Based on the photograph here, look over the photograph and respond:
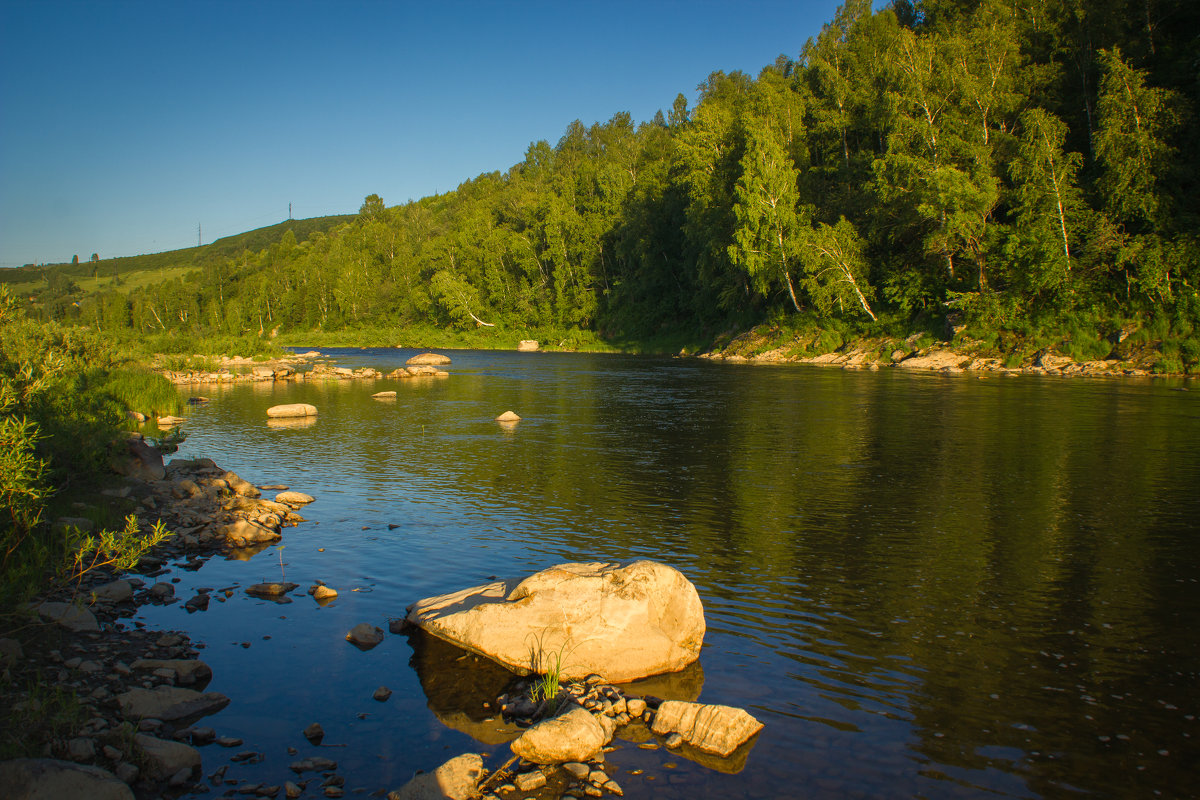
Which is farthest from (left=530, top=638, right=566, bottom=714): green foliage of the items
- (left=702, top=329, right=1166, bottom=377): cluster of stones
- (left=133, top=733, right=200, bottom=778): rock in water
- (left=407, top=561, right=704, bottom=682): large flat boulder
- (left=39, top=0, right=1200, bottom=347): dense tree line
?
(left=39, top=0, right=1200, bottom=347): dense tree line

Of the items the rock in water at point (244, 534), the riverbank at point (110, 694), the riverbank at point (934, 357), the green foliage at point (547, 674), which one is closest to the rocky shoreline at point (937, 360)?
the riverbank at point (934, 357)

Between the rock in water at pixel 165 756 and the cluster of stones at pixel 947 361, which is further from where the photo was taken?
Result: the cluster of stones at pixel 947 361

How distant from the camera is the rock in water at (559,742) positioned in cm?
658

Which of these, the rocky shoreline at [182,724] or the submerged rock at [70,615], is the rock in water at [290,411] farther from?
the submerged rock at [70,615]

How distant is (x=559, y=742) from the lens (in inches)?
260

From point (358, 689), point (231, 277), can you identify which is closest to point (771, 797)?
point (358, 689)

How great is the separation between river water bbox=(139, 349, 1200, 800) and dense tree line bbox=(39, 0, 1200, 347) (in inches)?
788

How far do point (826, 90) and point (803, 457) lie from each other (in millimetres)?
53746

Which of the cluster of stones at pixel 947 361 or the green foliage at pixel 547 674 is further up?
the cluster of stones at pixel 947 361

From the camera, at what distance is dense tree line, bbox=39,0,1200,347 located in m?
40.3

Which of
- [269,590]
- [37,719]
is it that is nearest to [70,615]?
[269,590]

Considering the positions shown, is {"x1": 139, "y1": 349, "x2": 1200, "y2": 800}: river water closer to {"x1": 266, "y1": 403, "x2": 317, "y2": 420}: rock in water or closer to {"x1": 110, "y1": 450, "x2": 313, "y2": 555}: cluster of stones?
{"x1": 110, "y1": 450, "x2": 313, "y2": 555}: cluster of stones

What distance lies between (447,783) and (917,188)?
163ft

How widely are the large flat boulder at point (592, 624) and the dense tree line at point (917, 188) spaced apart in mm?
41120
